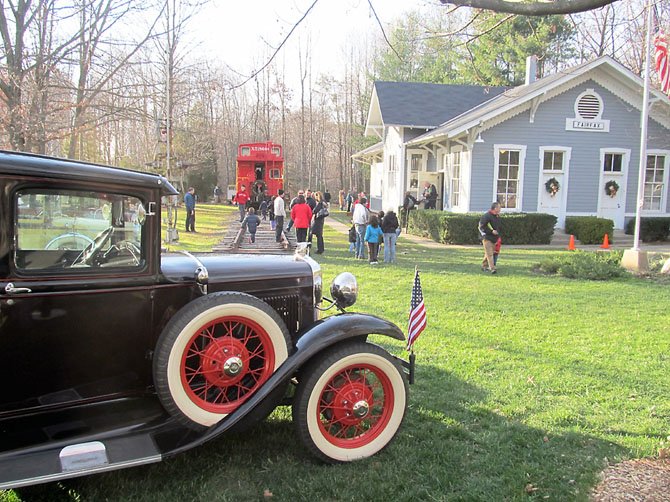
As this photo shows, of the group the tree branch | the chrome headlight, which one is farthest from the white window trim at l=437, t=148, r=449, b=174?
the tree branch

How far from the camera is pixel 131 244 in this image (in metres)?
3.59

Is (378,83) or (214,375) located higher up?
(378,83)

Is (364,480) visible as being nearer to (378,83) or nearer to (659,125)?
(659,125)

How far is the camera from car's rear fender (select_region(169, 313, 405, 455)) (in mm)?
3320

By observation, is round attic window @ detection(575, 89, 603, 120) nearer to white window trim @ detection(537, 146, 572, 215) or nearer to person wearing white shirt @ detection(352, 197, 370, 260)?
white window trim @ detection(537, 146, 572, 215)

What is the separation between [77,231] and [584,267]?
10820 mm

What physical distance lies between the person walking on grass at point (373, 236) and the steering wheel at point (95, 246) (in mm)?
10129

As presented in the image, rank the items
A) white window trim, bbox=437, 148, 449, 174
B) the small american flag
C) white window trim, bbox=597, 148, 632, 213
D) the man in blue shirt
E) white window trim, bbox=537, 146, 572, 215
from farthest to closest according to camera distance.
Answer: white window trim, bbox=437, 148, 449, 174, the man in blue shirt, white window trim, bbox=597, 148, 632, 213, white window trim, bbox=537, 146, 572, 215, the small american flag

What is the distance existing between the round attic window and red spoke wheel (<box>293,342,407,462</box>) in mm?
19565

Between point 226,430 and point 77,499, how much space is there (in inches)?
38.3

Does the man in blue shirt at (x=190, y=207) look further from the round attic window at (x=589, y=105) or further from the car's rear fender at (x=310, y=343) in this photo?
the car's rear fender at (x=310, y=343)

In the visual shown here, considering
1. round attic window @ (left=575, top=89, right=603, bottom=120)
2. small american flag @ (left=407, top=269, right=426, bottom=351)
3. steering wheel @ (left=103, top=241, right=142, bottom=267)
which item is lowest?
small american flag @ (left=407, top=269, right=426, bottom=351)

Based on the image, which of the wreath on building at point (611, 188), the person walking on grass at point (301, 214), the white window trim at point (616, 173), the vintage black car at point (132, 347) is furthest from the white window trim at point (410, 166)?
the vintage black car at point (132, 347)

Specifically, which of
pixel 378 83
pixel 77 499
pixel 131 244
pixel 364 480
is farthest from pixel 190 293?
pixel 378 83
